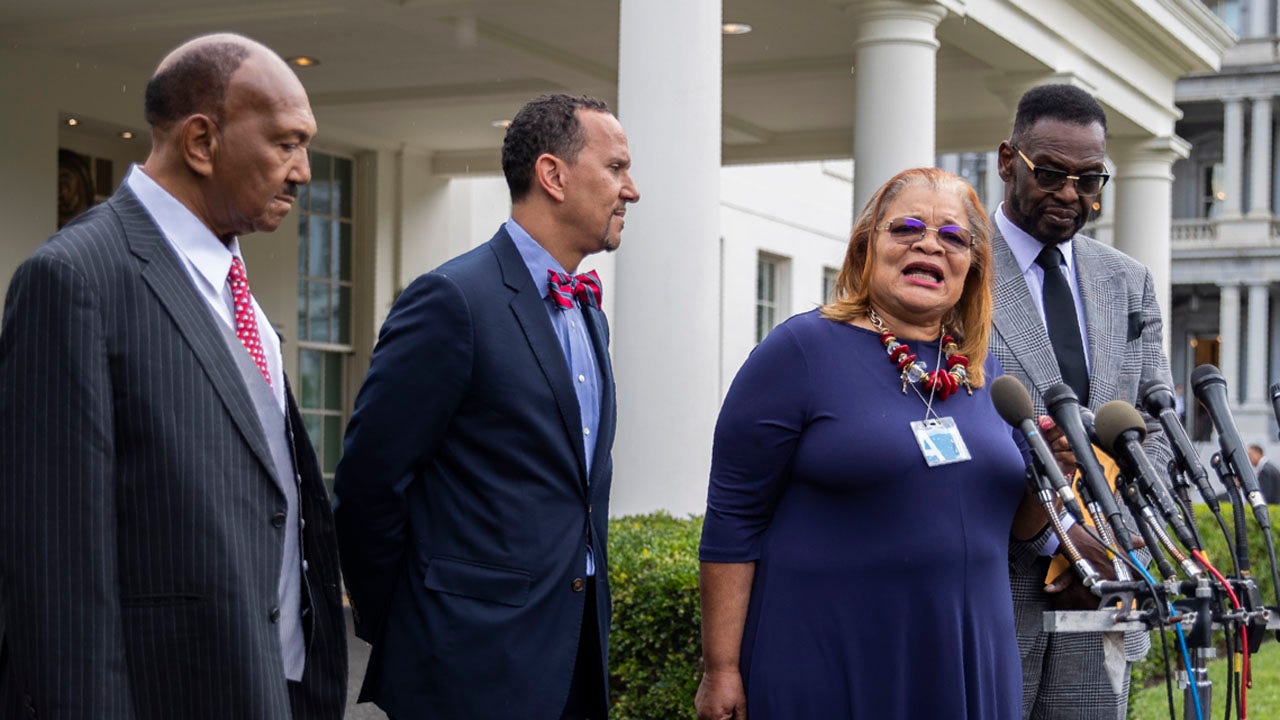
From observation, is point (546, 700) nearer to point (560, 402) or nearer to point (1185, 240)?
point (560, 402)

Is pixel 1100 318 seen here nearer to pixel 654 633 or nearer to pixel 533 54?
pixel 654 633

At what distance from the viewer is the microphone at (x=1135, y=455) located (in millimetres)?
2900

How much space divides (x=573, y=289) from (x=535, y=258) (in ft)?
0.40

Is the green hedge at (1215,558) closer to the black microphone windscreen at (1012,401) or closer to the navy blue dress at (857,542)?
the navy blue dress at (857,542)

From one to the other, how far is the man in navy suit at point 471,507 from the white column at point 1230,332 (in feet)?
160

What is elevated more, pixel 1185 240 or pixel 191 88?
pixel 1185 240

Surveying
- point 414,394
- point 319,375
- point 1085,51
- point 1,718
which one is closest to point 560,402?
point 414,394

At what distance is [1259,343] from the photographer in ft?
161

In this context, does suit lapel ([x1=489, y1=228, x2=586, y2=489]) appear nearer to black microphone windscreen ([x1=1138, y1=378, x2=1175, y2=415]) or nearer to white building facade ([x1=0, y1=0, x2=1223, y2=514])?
black microphone windscreen ([x1=1138, y1=378, x2=1175, y2=415])

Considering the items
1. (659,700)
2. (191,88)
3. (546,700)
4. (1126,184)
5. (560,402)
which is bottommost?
(659,700)

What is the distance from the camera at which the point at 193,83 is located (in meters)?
2.80

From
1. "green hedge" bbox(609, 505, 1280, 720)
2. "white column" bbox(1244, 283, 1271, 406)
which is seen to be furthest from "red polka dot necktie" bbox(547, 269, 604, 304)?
"white column" bbox(1244, 283, 1271, 406)

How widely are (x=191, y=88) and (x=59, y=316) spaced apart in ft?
1.73

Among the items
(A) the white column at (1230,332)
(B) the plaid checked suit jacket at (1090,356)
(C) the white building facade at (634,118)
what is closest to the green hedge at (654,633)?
(C) the white building facade at (634,118)
